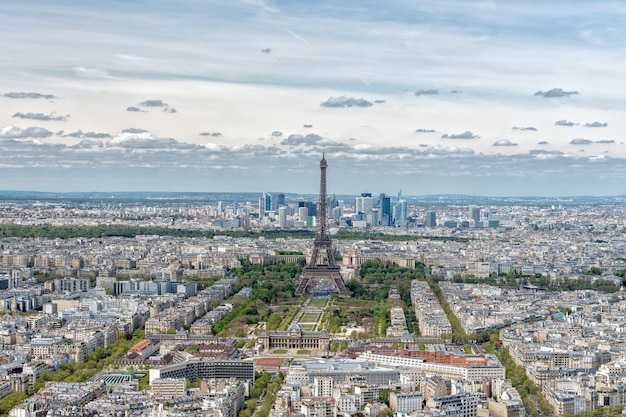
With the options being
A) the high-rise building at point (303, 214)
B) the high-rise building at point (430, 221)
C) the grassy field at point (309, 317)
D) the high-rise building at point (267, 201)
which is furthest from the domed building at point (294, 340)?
the high-rise building at point (267, 201)

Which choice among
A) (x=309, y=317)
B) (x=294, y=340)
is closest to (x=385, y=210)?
(x=309, y=317)

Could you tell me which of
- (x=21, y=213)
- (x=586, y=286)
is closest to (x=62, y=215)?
(x=21, y=213)

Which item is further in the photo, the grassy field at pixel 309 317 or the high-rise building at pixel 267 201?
the high-rise building at pixel 267 201

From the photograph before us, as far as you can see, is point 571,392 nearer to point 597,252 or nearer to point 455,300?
point 455,300

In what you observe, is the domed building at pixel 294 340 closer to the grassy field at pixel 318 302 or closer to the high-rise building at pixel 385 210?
the grassy field at pixel 318 302

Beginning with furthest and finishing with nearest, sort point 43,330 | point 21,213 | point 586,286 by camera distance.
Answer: point 21,213 → point 586,286 → point 43,330

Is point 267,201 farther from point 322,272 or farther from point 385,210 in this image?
point 322,272

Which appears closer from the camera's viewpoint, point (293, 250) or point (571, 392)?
point (571, 392)
